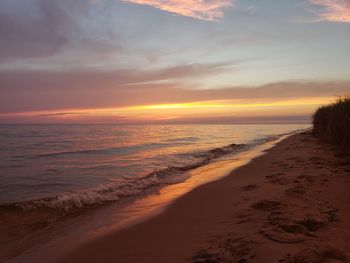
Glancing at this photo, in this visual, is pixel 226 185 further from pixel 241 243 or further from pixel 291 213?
pixel 241 243

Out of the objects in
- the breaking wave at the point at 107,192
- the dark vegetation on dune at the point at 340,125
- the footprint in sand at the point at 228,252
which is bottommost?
the breaking wave at the point at 107,192

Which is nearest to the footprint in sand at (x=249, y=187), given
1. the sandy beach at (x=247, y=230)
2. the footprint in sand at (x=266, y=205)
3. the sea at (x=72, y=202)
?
the sandy beach at (x=247, y=230)

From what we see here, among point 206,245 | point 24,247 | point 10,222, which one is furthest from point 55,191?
point 206,245

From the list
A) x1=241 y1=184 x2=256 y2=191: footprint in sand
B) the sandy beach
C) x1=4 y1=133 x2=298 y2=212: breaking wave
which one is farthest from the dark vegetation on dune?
x1=4 y1=133 x2=298 y2=212: breaking wave

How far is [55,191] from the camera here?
410 inches

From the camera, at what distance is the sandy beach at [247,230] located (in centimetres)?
411

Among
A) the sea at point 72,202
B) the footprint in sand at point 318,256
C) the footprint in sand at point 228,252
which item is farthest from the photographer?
the sea at point 72,202

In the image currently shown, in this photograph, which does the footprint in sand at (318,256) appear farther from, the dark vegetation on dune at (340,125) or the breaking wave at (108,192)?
the dark vegetation on dune at (340,125)

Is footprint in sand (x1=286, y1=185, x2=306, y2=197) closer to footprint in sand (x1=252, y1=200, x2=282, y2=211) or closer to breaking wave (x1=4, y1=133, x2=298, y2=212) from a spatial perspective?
footprint in sand (x1=252, y1=200, x2=282, y2=211)

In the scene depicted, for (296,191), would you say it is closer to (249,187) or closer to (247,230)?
(249,187)

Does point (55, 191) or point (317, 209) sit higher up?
point (317, 209)

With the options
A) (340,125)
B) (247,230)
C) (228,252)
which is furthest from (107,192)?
(340,125)

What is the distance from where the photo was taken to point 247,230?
498 cm

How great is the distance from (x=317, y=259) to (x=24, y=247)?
4.42 m
